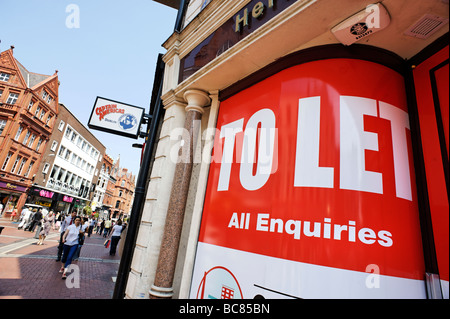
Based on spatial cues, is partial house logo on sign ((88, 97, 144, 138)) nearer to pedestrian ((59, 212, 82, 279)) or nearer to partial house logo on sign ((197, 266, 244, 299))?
partial house logo on sign ((197, 266, 244, 299))

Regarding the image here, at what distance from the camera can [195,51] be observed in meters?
4.27

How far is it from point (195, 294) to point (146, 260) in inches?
43.9

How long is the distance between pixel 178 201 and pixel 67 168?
115 ft

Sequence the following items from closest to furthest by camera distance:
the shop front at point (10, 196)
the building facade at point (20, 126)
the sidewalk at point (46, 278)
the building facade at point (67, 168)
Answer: the sidewalk at point (46, 278), the shop front at point (10, 196), the building facade at point (20, 126), the building facade at point (67, 168)

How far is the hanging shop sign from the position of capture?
2.11 m

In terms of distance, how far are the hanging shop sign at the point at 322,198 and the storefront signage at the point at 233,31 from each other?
0.74 m

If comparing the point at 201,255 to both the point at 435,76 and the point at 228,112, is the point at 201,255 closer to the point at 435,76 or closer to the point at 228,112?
the point at 228,112

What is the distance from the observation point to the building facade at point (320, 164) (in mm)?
2123

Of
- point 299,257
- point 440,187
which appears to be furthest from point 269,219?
point 440,187

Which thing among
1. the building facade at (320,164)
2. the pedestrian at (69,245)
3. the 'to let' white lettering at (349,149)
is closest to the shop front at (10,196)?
the pedestrian at (69,245)

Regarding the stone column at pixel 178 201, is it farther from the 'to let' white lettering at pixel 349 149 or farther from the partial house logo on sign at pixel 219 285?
the 'to let' white lettering at pixel 349 149
